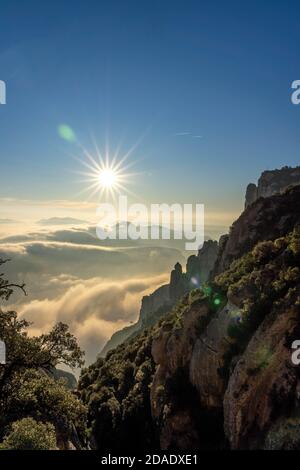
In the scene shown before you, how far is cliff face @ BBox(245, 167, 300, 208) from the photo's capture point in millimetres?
135875

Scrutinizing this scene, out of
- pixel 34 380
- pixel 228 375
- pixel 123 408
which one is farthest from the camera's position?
pixel 123 408

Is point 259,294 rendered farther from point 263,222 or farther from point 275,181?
point 275,181

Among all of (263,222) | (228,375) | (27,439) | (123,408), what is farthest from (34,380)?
(263,222)

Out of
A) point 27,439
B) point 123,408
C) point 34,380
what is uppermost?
point 34,380

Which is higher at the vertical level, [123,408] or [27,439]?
[27,439]

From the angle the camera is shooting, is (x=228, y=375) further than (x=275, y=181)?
No

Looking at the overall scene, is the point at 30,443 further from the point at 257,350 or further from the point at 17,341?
the point at 257,350

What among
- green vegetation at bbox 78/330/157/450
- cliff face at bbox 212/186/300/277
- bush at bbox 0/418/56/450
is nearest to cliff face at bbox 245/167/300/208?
cliff face at bbox 212/186/300/277

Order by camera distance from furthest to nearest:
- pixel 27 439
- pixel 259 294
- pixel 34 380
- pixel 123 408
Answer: pixel 123 408 < pixel 259 294 < pixel 34 380 < pixel 27 439

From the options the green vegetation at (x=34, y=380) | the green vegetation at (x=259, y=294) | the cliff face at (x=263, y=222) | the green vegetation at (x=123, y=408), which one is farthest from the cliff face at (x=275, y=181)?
the green vegetation at (x=34, y=380)

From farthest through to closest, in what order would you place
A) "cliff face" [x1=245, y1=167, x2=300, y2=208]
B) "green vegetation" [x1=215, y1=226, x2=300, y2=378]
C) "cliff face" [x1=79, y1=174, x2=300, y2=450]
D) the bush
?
1. "cliff face" [x1=245, y1=167, x2=300, y2=208]
2. "green vegetation" [x1=215, y1=226, x2=300, y2=378]
3. "cliff face" [x1=79, y1=174, x2=300, y2=450]
4. the bush

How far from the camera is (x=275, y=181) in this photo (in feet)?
462

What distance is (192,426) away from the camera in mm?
36781

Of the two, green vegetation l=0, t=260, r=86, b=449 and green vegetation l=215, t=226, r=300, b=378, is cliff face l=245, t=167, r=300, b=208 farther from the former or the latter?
green vegetation l=0, t=260, r=86, b=449
